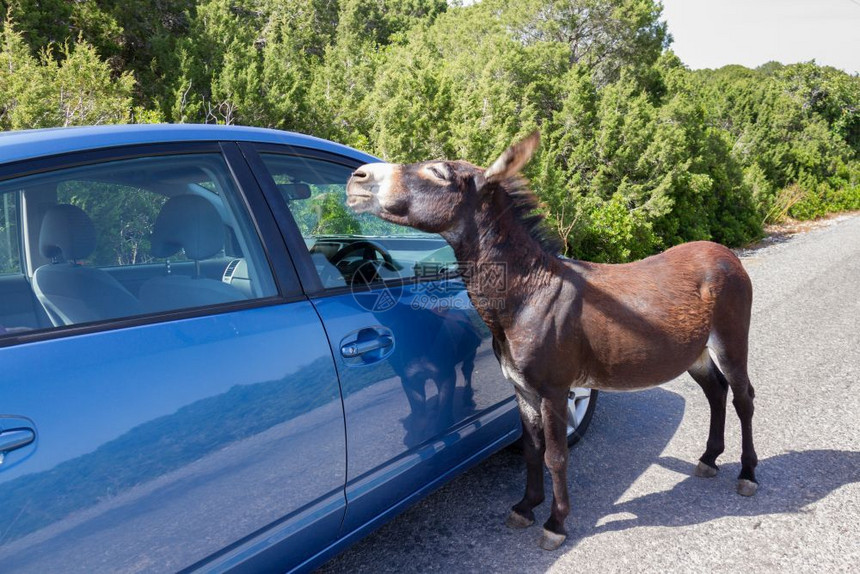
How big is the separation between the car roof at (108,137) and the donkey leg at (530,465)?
1.64m

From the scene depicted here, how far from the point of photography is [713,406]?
349 cm

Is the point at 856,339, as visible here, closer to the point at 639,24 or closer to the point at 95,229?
the point at 95,229

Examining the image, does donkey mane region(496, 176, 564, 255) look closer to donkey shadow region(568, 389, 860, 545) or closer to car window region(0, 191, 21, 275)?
donkey shadow region(568, 389, 860, 545)

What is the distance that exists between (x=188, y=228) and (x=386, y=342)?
857mm

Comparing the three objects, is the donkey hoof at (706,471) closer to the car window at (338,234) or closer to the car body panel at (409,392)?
the car body panel at (409,392)

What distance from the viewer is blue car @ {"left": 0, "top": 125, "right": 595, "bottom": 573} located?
151cm

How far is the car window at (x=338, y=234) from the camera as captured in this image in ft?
8.06

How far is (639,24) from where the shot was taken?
12.4m

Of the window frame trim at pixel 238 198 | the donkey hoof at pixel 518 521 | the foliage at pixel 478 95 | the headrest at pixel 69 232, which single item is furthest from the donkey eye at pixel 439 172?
the foliage at pixel 478 95

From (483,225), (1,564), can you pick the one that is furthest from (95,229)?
(483,225)

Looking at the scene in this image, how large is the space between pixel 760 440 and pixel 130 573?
376 centimetres

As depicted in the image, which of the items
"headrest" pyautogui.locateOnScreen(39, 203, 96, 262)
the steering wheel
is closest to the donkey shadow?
the steering wheel

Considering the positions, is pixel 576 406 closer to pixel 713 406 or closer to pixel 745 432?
pixel 713 406

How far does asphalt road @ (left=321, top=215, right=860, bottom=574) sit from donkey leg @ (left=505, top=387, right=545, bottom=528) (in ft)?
0.24
